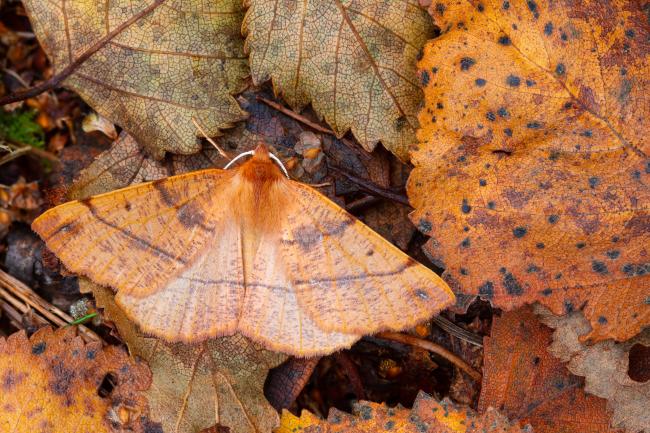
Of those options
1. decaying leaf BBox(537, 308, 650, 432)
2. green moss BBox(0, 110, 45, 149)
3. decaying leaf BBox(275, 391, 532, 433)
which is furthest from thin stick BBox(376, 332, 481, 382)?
green moss BBox(0, 110, 45, 149)

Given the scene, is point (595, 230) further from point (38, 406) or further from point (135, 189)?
point (38, 406)

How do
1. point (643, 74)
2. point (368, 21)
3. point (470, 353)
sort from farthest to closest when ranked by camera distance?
point (470, 353) → point (368, 21) → point (643, 74)

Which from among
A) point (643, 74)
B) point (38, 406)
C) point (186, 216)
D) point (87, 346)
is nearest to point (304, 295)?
point (186, 216)

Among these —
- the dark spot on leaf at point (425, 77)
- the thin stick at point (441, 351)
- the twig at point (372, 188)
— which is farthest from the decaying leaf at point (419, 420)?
the dark spot on leaf at point (425, 77)

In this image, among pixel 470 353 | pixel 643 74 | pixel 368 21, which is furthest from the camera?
pixel 470 353

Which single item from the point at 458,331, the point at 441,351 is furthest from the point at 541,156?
the point at 441,351

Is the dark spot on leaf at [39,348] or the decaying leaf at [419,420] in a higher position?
the decaying leaf at [419,420]

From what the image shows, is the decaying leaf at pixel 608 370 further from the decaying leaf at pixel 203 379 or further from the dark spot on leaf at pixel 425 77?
the decaying leaf at pixel 203 379

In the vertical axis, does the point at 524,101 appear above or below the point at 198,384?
above
